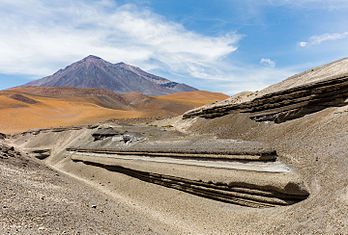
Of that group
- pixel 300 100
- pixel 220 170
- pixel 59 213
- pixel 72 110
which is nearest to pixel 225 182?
pixel 220 170

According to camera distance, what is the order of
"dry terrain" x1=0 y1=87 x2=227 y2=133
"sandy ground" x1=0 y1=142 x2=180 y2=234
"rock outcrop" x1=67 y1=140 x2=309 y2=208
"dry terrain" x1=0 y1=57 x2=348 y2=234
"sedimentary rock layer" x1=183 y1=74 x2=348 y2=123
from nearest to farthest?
"sandy ground" x1=0 y1=142 x2=180 y2=234
"dry terrain" x1=0 y1=57 x2=348 y2=234
"rock outcrop" x1=67 y1=140 x2=309 y2=208
"sedimentary rock layer" x1=183 y1=74 x2=348 y2=123
"dry terrain" x1=0 y1=87 x2=227 y2=133

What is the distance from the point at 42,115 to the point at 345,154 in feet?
216

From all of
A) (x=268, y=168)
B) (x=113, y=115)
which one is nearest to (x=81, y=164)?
(x=268, y=168)

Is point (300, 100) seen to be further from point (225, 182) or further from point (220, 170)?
point (225, 182)

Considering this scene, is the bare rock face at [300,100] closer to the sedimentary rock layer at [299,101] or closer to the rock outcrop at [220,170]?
the sedimentary rock layer at [299,101]

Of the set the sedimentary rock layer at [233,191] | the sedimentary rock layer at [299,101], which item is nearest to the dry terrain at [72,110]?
the sedimentary rock layer at [299,101]

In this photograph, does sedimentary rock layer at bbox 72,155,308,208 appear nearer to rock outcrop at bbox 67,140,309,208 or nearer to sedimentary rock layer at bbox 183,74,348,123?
rock outcrop at bbox 67,140,309,208

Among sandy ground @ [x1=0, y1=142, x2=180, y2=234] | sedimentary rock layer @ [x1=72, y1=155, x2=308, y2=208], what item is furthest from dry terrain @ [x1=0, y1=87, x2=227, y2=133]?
sandy ground @ [x1=0, y1=142, x2=180, y2=234]

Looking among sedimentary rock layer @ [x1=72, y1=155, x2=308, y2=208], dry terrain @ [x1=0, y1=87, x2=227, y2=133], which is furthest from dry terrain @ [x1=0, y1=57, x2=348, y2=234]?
dry terrain @ [x1=0, y1=87, x2=227, y2=133]

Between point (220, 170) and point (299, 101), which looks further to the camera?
point (299, 101)

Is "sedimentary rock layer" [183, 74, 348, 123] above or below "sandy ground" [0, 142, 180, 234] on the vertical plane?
above

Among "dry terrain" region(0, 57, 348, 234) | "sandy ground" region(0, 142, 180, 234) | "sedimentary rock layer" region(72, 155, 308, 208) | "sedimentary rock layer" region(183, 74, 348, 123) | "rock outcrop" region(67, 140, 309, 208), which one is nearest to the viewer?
"sandy ground" region(0, 142, 180, 234)

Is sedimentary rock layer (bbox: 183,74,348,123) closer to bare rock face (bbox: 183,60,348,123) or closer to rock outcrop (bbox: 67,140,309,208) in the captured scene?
bare rock face (bbox: 183,60,348,123)

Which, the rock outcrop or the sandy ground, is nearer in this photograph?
the sandy ground
